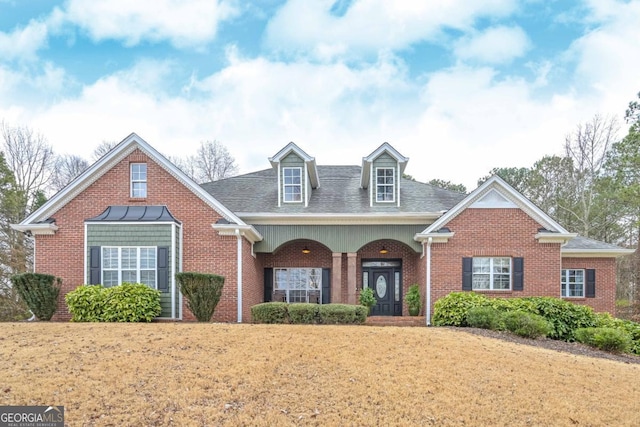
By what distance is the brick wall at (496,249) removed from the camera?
14.6 meters

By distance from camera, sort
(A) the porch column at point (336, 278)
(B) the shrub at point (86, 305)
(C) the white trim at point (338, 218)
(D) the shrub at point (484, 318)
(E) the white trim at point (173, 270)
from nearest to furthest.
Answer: (D) the shrub at point (484, 318) < (B) the shrub at point (86, 305) < (E) the white trim at point (173, 270) < (C) the white trim at point (338, 218) < (A) the porch column at point (336, 278)

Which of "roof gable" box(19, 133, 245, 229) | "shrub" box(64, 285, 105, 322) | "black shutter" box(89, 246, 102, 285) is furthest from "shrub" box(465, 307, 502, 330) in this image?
"black shutter" box(89, 246, 102, 285)

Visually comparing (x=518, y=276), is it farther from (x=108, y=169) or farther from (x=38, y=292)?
(x=38, y=292)

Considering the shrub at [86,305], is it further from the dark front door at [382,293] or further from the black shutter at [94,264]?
the dark front door at [382,293]

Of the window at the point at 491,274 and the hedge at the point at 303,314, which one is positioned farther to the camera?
the window at the point at 491,274

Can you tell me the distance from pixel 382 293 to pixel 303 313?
583 centimetres

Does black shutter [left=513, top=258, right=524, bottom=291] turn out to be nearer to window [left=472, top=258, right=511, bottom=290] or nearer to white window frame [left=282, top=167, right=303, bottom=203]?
window [left=472, top=258, right=511, bottom=290]

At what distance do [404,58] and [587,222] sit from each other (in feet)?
62.0

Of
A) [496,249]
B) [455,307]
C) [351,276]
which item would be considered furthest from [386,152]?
[455,307]

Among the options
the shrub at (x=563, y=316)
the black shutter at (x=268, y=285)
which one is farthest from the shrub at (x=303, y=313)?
the shrub at (x=563, y=316)

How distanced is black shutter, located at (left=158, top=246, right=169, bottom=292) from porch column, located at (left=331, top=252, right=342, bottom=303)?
585cm

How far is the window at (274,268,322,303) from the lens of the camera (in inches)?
679

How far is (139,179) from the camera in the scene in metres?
14.2

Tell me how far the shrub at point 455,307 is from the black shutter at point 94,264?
10.8m
